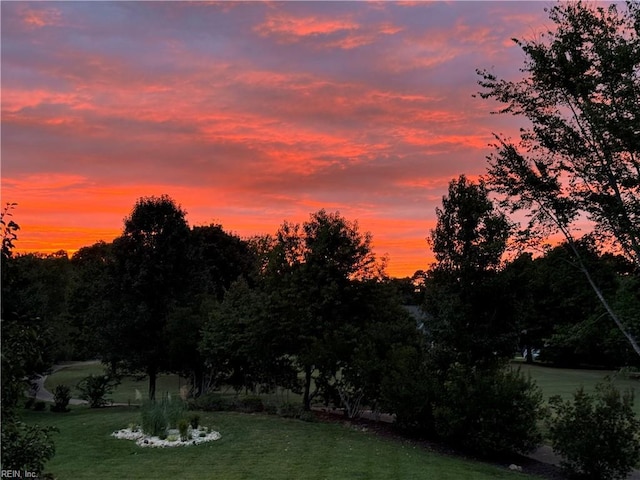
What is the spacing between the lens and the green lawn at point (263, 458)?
998cm

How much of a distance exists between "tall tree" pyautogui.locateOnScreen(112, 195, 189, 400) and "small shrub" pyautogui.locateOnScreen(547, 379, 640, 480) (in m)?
16.9

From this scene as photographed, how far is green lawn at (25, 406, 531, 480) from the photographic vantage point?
9977 millimetres

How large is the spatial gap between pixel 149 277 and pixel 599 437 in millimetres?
19052

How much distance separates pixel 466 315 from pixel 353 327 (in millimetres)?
4730

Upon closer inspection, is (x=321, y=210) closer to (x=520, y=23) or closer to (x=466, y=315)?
(x=466, y=315)

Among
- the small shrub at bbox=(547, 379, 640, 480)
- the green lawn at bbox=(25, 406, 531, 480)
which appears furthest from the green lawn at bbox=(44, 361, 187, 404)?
the small shrub at bbox=(547, 379, 640, 480)

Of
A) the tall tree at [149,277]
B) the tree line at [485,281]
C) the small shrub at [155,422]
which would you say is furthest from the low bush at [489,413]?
the tall tree at [149,277]

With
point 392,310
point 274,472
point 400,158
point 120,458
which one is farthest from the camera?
point 400,158

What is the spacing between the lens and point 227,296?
22.5 m

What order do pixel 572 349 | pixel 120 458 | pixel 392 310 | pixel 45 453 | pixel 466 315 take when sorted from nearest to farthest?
pixel 45 453 → pixel 120 458 → pixel 466 315 → pixel 392 310 → pixel 572 349

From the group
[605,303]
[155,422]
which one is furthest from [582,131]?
[155,422]

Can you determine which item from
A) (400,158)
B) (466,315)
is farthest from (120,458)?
(400,158)

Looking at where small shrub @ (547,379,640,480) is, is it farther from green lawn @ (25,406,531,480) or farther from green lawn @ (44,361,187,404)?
green lawn @ (44,361,187,404)

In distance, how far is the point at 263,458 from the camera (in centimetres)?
1118
